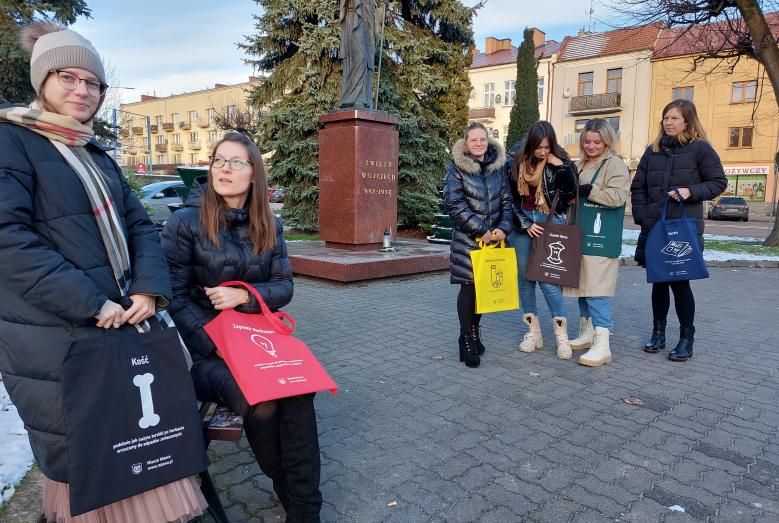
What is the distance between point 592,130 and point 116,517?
409 cm

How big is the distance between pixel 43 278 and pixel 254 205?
3.35 ft

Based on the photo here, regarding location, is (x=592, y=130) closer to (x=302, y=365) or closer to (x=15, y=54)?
(x=302, y=365)

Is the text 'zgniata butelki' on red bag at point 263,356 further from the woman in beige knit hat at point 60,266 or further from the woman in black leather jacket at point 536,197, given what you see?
the woman in black leather jacket at point 536,197

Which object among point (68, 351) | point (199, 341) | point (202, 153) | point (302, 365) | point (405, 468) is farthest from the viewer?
point (202, 153)

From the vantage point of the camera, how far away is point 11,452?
2.78m

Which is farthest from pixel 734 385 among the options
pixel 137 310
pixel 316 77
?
pixel 316 77

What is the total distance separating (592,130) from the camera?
4438 millimetres

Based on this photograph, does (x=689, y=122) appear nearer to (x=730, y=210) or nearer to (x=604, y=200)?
(x=604, y=200)

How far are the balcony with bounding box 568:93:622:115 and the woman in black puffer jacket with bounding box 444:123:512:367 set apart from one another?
3915 centimetres

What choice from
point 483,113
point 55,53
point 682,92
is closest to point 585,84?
point 682,92

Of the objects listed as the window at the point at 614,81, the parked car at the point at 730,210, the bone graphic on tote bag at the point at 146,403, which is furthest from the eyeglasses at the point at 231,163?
the window at the point at 614,81

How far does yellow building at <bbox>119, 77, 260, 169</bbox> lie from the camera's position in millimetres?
65562

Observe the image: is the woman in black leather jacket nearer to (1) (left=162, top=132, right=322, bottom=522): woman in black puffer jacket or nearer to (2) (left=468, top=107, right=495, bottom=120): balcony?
(1) (left=162, top=132, right=322, bottom=522): woman in black puffer jacket

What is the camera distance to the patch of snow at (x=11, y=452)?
2498 millimetres
